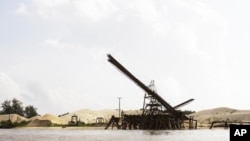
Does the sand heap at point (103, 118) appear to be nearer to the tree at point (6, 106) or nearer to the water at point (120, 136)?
the tree at point (6, 106)

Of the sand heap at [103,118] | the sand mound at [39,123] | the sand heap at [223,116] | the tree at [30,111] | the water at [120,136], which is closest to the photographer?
the water at [120,136]

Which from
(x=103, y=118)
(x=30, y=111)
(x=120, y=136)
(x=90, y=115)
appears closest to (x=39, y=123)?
(x=103, y=118)

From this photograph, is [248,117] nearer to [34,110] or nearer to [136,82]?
[136,82]

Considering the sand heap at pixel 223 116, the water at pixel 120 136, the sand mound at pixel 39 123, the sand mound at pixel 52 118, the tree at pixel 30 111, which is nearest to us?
the water at pixel 120 136

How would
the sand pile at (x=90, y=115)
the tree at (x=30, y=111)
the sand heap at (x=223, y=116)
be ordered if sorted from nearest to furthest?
1. the sand heap at (x=223, y=116)
2. the sand pile at (x=90, y=115)
3. the tree at (x=30, y=111)

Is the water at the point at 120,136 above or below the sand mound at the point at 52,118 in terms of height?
above

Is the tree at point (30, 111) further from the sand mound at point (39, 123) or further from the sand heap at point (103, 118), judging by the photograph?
the sand mound at point (39, 123)

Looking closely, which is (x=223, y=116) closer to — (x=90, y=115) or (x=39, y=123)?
(x=90, y=115)

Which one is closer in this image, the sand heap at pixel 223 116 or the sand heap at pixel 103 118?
the sand heap at pixel 103 118

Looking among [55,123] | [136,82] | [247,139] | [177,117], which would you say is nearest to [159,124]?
[177,117]

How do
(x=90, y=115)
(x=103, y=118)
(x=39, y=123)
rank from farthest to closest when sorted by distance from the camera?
(x=90, y=115), (x=103, y=118), (x=39, y=123)

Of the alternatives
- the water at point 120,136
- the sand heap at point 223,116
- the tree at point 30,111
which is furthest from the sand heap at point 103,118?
the water at point 120,136

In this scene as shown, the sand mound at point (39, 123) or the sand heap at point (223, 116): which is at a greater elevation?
the sand heap at point (223, 116)

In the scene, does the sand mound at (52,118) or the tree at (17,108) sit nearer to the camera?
the sand mound at (52,118)
